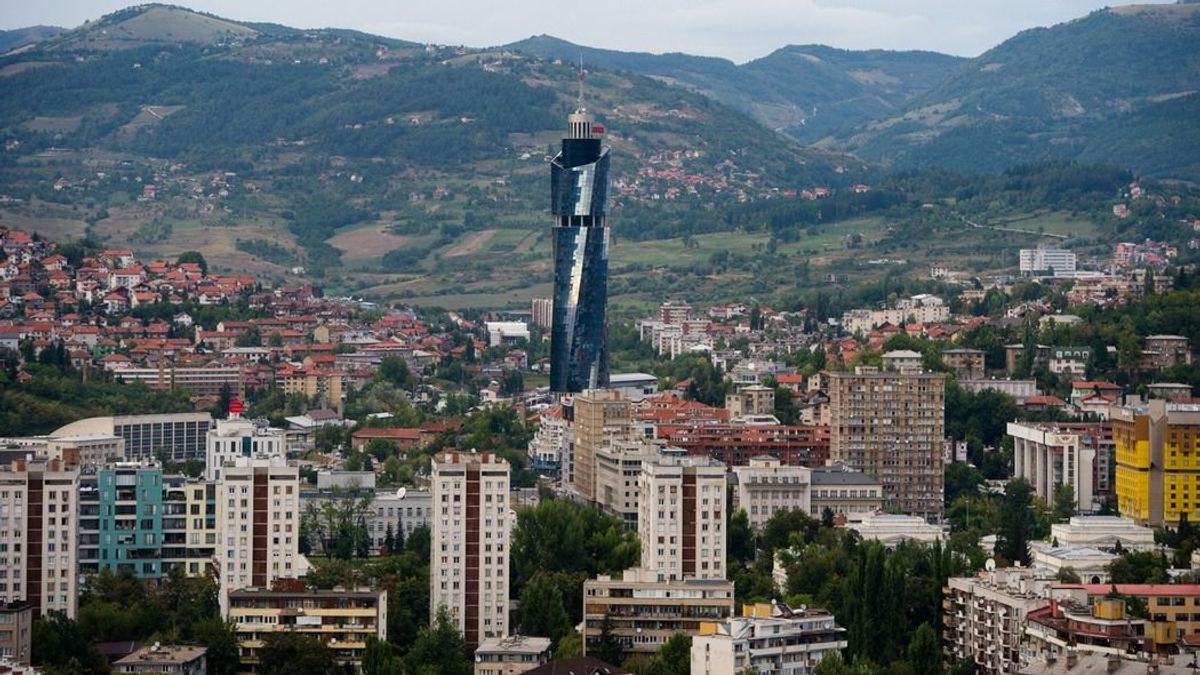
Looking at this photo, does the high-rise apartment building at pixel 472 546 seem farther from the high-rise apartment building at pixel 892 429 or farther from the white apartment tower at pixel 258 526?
A: the high-rise apartment building at pixel 892 429

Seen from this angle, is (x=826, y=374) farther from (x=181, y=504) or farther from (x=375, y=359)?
(x=181, y=504)

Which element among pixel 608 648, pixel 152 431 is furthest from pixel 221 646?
pixel 152 431

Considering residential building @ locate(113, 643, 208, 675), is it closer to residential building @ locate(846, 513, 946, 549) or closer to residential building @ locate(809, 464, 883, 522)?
residential building @ locate(846, 513, 946, 549)

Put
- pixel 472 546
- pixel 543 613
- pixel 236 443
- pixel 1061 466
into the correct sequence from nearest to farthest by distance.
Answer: pixel 543 613 → pixel 472 546 → pixel 236 443 → pixel 1061 466

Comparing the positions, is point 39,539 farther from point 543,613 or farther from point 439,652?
point 543,613

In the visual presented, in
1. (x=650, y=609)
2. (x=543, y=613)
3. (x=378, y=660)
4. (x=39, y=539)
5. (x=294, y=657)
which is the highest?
(x=39, y=539)

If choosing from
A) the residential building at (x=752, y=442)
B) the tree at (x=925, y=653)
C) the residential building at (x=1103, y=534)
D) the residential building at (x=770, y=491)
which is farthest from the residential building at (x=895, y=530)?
the tree at (x=925, y=653)
